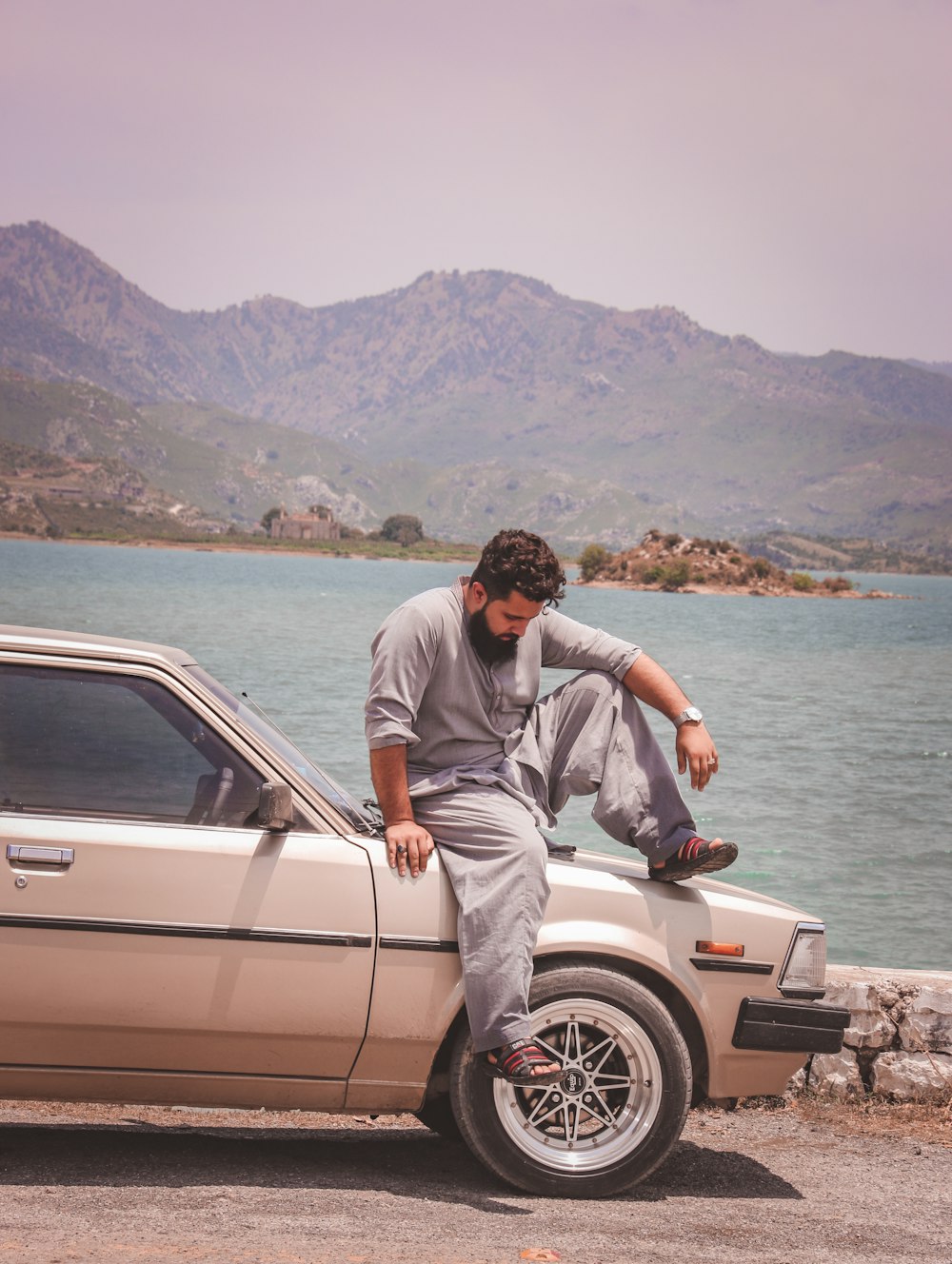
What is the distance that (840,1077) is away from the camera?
569cm

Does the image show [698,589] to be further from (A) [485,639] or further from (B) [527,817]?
(B) [527,817]

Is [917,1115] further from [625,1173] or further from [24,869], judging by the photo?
[24,869]

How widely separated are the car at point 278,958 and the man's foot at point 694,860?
0.30 ft

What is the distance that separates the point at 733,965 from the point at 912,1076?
6.25 feet

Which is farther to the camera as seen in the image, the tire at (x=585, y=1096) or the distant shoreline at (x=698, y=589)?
the distant shoreline at (x=698, y=589)

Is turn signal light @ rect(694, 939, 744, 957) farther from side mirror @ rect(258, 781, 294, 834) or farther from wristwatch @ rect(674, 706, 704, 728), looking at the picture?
side mirror @ rect(258, 781, 294, 834)

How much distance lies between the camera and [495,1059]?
4.00 m

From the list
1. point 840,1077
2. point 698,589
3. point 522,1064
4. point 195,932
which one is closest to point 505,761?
point 522,1064

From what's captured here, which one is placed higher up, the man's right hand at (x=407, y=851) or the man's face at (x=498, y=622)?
the man's face at (x=498, y=622)

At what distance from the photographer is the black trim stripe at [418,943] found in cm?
404

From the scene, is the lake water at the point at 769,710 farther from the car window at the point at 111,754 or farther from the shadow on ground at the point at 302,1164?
the car window at the point at 111,754

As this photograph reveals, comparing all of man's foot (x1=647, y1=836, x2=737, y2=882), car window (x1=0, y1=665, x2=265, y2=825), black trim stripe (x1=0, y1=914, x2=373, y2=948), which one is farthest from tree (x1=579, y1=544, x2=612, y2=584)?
black trim stripe (x1=0, y1=914, x2=373, y2=948)

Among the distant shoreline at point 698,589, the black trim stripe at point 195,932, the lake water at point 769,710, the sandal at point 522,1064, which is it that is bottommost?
the lake water at point 769,710

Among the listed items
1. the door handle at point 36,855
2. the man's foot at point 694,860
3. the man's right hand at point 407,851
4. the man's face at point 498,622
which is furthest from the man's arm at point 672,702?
the door handle at point 36,855
